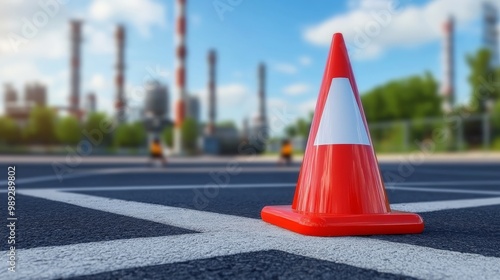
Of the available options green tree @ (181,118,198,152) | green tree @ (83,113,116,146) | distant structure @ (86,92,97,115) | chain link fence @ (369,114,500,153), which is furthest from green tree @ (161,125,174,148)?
chain link fence @ (369,114,500,153)

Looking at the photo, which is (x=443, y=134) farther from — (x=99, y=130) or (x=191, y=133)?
(x=99, y=130)

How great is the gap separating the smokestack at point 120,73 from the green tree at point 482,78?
3369 centimetres

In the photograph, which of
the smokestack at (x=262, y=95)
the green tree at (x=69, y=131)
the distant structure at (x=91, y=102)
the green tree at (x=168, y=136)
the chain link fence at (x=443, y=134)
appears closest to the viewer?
the chain link fence at (x=443, y=134)

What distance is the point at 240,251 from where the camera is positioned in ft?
6.42

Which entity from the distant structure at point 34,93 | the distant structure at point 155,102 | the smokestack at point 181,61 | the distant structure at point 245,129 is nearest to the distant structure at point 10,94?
the distant structure at point 34,93

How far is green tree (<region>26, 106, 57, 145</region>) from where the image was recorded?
60688mm

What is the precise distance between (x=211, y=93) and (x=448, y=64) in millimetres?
26300

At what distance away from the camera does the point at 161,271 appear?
1631 mm

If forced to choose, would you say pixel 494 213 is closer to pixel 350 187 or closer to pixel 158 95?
pixel 350 187

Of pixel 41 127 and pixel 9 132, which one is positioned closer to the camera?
pixel 9 132

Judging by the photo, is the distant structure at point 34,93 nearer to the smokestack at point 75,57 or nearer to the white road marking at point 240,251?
the smokestack at point 75,57

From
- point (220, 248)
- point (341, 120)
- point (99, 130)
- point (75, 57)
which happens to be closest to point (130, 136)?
point (99, 130)

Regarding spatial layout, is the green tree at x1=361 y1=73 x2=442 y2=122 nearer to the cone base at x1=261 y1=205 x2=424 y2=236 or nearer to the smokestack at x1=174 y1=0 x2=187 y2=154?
the smokestack at x1=174 y1=0 x2=187 y2=154

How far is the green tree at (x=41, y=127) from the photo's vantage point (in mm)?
60688
